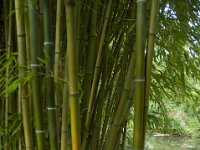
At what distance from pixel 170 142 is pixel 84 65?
5722 mm

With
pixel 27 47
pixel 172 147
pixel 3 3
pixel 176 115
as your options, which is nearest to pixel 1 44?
pixel 3 3

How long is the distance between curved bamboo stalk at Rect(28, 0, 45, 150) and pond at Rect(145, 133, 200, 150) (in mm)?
4852

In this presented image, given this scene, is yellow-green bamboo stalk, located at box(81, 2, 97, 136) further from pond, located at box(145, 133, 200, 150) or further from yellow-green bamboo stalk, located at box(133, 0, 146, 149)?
pond, located at box(145, 133, 200, 150)

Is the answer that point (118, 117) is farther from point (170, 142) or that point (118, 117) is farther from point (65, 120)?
point (170, 142)

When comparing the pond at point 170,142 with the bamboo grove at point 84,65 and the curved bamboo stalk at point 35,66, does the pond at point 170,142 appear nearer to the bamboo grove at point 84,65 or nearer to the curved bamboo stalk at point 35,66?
the bamboo grove at point 84,65

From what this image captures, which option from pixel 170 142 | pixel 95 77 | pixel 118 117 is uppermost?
pixel 95 77

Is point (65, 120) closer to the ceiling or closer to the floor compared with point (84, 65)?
closer to the floor

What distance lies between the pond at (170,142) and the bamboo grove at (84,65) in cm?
435

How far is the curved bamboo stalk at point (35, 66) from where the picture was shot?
879mm

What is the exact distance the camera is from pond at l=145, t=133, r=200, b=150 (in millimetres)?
5973

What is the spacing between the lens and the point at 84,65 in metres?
1.23

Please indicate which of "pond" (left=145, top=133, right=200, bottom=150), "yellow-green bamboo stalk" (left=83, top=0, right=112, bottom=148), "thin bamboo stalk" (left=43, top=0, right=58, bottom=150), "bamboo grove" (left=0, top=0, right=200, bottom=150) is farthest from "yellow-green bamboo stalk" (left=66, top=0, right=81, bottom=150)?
"pond" (left=145, top=133, right=200, bottom=150)

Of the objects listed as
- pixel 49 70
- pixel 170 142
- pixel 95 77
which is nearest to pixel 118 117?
pixel 95 77

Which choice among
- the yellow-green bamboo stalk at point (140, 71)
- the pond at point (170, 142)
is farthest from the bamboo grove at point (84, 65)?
the pond at point (170, 142)
